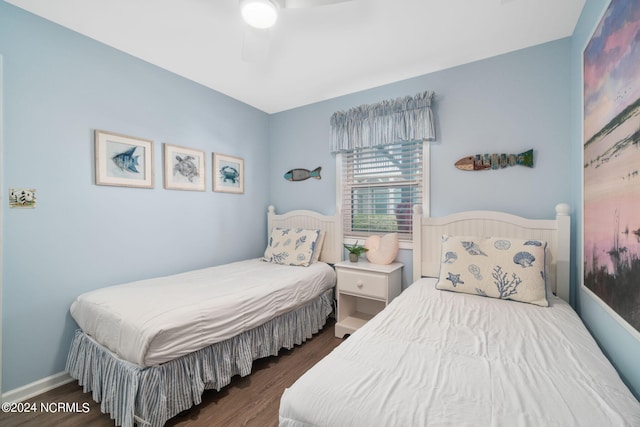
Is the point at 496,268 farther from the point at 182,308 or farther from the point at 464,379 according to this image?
the point at 182,308

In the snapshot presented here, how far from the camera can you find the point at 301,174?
3238mm

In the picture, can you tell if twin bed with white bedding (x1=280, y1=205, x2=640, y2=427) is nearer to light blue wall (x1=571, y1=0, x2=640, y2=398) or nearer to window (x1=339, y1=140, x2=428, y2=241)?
light blue wall (x1=571, y1=0, x2=640, y2=398)

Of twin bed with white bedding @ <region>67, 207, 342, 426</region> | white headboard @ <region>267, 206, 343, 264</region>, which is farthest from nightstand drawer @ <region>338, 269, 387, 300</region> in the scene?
white headboard @ <region>267, 206, 343, 264</region>

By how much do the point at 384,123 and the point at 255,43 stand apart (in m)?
1.43

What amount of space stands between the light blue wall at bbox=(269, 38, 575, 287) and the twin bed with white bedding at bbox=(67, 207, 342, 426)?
4.09 ft

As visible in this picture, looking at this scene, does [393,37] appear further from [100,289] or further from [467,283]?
[100,289]

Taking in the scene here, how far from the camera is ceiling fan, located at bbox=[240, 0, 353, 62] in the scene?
1.38 m

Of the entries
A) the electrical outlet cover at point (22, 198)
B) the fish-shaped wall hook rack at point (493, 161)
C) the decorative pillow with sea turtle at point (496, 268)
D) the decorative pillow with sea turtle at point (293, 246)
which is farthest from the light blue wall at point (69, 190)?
the fish-shaped wall hook rack at point (493, 161)

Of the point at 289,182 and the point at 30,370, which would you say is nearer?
the point at 30,370

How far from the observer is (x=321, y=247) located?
9.80 feet

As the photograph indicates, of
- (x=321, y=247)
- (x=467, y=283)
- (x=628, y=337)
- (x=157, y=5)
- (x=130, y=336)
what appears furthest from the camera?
(x=321, y=247)

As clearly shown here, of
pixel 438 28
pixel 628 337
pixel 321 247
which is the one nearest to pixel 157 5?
pixel 438 28

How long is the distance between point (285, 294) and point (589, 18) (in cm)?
262

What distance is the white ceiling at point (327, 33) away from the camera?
5.46 ft
